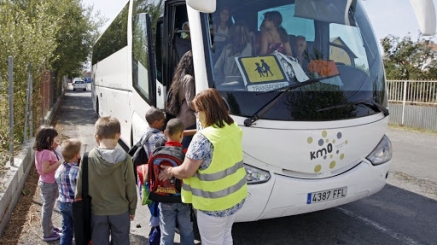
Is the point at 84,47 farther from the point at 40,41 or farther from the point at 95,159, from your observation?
the point at 95,159

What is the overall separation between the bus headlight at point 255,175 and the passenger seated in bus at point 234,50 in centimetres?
95

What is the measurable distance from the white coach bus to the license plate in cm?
1

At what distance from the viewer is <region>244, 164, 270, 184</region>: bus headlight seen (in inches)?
141

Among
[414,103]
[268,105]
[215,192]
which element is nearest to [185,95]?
[268,105]

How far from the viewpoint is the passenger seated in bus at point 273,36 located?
13.3ft

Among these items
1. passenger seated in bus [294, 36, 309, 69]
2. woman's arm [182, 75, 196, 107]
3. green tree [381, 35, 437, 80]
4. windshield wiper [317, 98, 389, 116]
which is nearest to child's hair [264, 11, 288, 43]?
passenger seated in bus [294, 36, 309, 69]

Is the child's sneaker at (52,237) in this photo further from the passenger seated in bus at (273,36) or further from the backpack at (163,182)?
the passenger seated in bus at (273,36)

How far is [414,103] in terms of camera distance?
15289mm

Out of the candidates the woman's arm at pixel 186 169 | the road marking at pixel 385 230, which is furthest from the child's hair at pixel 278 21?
the road marking at pixel 385 230

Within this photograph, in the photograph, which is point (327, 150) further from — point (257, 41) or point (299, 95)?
point (257, 41)

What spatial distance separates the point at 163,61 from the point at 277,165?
198 cm

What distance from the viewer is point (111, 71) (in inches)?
379

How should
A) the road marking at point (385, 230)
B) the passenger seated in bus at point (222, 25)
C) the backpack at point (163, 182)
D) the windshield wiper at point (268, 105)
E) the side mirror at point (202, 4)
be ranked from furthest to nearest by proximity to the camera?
the road marking at point (385, 230)
the passenger seated in bus at point (222, 25)
the windshield wiper at point (268, 105)
the backpack at point (163, 182)
the side mirror at point (202, 4)

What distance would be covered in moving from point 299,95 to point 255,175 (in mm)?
909
